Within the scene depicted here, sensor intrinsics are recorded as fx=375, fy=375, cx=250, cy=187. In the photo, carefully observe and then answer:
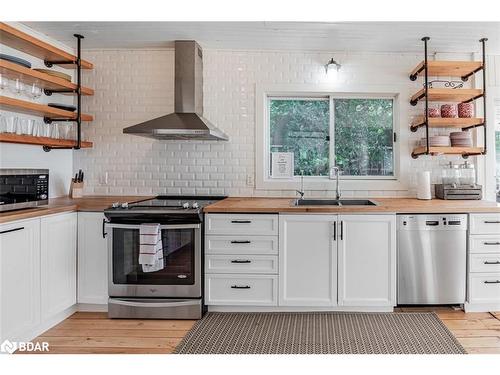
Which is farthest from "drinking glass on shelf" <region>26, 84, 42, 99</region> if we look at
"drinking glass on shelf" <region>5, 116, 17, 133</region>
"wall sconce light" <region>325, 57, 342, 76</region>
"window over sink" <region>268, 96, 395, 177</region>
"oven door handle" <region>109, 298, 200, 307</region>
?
"wall sconce light" <region>325, 57, 342, 76</region>

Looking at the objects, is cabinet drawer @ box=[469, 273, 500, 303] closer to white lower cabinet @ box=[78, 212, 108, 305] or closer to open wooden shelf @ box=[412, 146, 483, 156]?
open wooden shelf @ box=[412, 146, 483, 156]

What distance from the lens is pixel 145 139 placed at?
390cm

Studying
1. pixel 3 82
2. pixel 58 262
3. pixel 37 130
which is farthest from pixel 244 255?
pixel 3 82

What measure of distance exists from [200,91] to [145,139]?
765mm

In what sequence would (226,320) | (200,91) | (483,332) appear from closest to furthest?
(483,332) → (226,320) → (200,91)

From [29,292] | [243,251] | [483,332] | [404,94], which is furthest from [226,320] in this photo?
[404,94]

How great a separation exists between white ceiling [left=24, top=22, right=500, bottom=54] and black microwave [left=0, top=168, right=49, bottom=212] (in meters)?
1.33

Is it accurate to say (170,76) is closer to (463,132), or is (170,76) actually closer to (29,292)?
(29,292)

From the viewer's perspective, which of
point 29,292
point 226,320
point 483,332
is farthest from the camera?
point 226,320

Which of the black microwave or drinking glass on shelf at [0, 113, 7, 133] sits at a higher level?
drinking glass on shelf at [0, 113, 7, 133]

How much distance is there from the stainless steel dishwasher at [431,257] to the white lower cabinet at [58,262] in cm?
269

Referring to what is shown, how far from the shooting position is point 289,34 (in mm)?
3455

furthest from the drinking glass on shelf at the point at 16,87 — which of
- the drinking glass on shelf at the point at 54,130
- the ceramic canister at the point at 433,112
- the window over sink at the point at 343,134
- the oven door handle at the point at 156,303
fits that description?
the ceramic canister at the point at 433,112

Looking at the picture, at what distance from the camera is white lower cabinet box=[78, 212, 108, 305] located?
3125 mm
